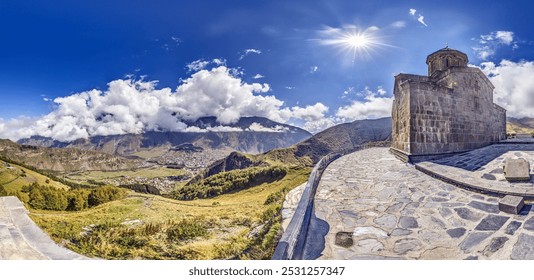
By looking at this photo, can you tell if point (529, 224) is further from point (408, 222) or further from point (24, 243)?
point (24, 243)

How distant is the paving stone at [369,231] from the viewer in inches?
151

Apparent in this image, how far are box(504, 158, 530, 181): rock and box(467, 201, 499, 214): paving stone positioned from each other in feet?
5.49

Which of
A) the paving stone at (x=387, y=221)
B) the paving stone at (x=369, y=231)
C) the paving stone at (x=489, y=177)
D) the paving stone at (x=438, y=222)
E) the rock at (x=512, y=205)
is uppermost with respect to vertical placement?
the paving stone at (x=489, y=177)

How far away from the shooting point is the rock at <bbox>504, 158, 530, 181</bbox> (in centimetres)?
539

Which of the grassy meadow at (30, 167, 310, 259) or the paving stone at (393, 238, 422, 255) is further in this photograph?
the grassy meadow at (30, 167, 310, 259)

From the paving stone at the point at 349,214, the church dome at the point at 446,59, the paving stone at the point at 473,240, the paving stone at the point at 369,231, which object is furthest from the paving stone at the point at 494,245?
the church dome at the point at 446,59

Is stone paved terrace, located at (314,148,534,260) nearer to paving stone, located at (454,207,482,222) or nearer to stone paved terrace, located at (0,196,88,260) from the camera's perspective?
paving stone, located at (454,207,482,222)

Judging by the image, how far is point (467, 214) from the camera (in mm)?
4305

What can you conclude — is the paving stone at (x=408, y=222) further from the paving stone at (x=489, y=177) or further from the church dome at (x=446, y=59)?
the church dome at (x=446, y=59)

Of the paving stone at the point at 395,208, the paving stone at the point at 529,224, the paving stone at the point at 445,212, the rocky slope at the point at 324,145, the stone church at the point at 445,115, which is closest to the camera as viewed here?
the paving stone at the point at 529,224

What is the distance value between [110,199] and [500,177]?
1991cm

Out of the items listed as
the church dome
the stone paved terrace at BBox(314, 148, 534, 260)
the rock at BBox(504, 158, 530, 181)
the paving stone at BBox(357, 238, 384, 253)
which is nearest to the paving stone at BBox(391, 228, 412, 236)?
the stone paved terrace at BBox(314, 148, 534, 260)

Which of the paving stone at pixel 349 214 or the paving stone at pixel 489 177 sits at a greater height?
the paving stone at pixel 489 177
